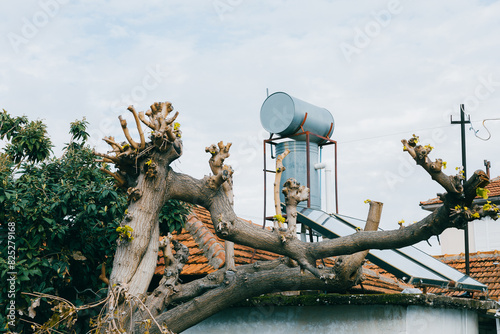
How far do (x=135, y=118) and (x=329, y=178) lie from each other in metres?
5.34

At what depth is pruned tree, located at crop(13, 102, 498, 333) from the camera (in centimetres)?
625

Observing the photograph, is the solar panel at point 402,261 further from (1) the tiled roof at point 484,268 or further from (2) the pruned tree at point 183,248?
(1) the tiled roof at point 484,268

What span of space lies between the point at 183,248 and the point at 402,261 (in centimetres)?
324

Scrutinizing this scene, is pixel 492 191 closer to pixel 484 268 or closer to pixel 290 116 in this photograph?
pixel 484 268

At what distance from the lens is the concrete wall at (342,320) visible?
7.20 meters

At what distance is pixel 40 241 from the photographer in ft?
27.0

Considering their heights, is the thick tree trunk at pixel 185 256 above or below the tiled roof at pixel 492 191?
below

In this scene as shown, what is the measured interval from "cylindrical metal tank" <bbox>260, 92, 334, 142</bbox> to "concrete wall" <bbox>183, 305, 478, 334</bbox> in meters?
3.99

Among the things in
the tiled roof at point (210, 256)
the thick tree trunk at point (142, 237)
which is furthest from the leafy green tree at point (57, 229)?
the thick tree trunk at point (142, 237)

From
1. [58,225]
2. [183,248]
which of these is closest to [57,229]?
[58,225]

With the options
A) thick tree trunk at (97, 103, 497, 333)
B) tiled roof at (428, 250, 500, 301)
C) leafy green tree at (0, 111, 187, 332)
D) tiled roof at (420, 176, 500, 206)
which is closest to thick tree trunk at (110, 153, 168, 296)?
thick tree trunk at (97, 103, 497, 333)

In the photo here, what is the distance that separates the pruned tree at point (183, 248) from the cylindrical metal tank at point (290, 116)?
3.73 meters

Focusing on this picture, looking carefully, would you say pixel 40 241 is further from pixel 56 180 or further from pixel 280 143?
pixel 280 143

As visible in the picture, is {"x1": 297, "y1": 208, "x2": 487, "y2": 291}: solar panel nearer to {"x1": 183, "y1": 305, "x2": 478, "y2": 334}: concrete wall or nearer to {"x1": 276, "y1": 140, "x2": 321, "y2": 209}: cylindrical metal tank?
{"x1": 183, "y1": 305, "x2": 478, "y2": 334}: concrete wall
